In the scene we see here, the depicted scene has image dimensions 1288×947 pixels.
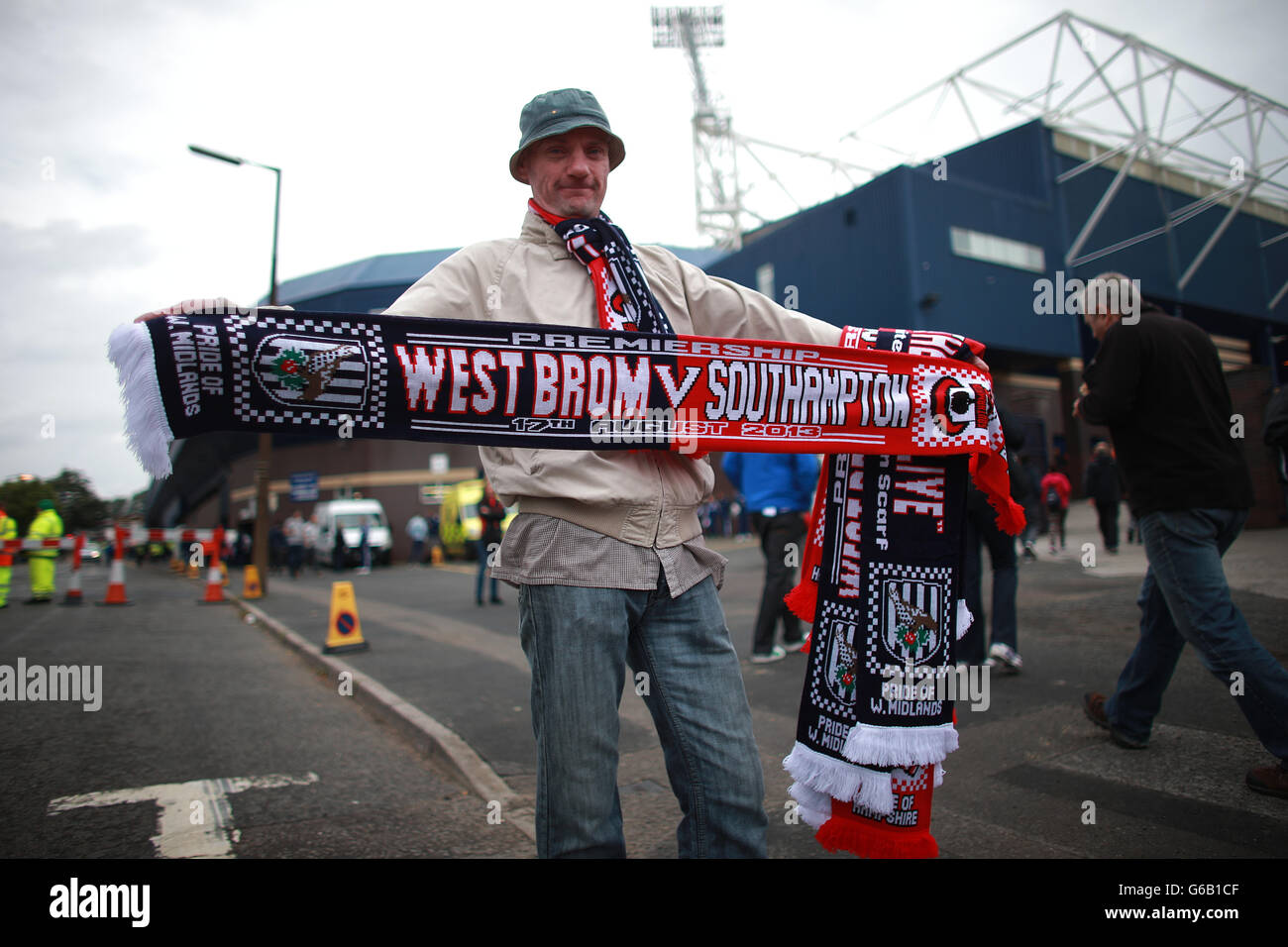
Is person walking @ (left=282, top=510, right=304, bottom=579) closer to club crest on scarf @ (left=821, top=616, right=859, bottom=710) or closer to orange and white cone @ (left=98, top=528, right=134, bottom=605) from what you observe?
orange and white cone @ (left=98, top=528, right=134, bottom=605)

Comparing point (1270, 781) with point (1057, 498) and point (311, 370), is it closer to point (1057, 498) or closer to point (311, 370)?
point (311, 370)

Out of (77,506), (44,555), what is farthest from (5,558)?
(77,506)

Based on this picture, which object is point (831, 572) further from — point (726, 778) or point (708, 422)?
point (726, 778)

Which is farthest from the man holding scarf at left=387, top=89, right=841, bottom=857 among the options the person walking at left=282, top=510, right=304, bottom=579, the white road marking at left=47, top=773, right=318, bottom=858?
the person walking at left=282, top=510, right=304, bottom=579

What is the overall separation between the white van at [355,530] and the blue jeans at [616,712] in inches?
1028

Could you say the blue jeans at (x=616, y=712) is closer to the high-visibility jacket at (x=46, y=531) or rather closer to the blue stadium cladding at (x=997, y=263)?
the high-visibility jacket at (x=46, y=531)

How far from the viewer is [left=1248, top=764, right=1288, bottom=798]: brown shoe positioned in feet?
9.48

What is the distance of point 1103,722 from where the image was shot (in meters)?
3.74

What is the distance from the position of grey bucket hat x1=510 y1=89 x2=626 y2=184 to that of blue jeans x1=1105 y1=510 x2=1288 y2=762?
8.81ft

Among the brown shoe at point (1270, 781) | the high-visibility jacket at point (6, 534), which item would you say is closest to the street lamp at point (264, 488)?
the high-visibility jacket at point (6, 534)

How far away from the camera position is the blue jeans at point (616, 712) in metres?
1.73
